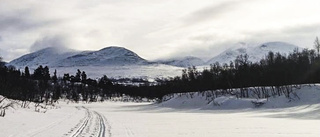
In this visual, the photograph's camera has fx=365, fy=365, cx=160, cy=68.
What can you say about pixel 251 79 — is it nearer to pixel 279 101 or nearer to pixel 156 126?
pixel 279 101

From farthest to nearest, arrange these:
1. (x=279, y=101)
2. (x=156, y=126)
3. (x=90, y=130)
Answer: (x=279, y=101) < (x=156, y=126) < (x=90, y=130)

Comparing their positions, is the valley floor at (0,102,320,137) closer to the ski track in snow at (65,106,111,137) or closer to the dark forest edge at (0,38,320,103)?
the ski track in snow at (65,106,111,137)

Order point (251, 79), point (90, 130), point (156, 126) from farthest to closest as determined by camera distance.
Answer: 1. point (251, 79)
2. point (156, 126)
3. point (90, 130)

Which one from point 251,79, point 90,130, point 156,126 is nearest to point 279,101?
point 251,79

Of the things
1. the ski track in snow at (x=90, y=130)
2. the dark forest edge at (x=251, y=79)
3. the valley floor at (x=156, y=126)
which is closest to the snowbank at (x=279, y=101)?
the dark forest edge at (x=251, y=79)

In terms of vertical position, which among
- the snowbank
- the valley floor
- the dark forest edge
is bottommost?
the valley floor

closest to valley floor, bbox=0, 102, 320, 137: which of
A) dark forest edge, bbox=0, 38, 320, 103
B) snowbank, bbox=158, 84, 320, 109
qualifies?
snowbank, bbox=158, 84, 320, 109

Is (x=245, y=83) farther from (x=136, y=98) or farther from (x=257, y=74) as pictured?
(x=136, y=98)

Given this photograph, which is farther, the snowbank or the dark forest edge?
the dark forest edge

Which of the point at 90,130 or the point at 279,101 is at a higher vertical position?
the point at 279,101

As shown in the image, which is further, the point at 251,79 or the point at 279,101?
the point at 251,79

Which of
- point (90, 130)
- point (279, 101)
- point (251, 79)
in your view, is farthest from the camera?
point (251, 79)

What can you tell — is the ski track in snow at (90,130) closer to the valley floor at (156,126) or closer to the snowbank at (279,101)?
the valley floor at (156,126)

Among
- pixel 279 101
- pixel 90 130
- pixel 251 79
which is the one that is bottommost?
pixel 90 130
